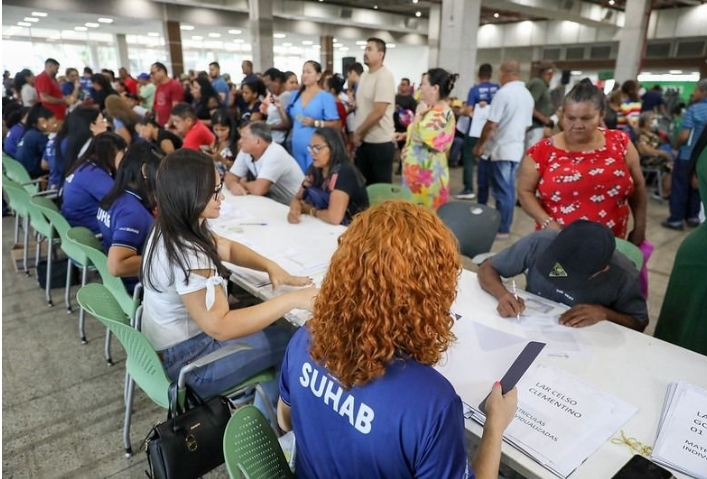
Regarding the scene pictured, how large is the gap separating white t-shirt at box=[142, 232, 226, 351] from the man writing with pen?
1011mm

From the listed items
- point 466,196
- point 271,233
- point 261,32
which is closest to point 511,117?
point 466,196

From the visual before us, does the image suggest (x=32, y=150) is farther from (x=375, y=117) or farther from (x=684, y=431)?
(x=684, y=431)

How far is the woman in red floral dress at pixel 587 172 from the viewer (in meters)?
1.98

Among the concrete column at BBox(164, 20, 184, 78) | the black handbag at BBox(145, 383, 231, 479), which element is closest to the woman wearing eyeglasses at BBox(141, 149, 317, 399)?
the black handbag at BBox(145, 383, 231, 479)

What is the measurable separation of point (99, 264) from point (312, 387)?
163cm

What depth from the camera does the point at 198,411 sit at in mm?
1421

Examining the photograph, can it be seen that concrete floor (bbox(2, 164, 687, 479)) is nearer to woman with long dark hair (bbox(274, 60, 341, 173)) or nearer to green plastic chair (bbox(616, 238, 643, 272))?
green plastic chair (bbox(616, 238, 643, 272))

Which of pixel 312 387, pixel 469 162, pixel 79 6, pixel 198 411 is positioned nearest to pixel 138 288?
pixel 198 411

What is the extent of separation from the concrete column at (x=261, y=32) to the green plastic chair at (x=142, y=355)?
1018 centimetres

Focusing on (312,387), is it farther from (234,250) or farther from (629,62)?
(629,62)

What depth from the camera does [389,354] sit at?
0.81m

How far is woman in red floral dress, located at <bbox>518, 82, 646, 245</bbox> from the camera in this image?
6.49ft

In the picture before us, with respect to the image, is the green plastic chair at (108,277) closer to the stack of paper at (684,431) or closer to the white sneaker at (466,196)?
the stack of paper at (684,431)

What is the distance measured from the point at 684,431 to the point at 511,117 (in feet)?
10.9
